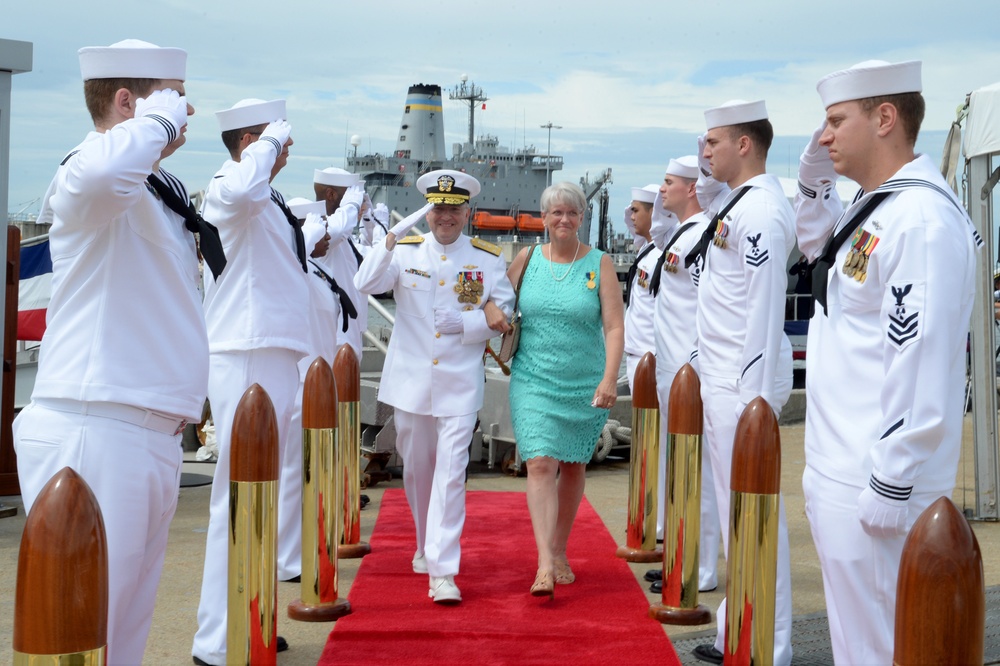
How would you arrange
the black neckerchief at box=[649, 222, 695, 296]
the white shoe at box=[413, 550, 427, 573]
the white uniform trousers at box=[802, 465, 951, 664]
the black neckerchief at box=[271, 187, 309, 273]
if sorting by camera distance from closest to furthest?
the white uniform trousers at box=[802, 465, 951, 664]
the black neckerchief at box=[271, 187, 309, 273]
the white shoe at box=[413, 550, 427, 573]
the black neckerchief at box=[649, 222, 695, 296]

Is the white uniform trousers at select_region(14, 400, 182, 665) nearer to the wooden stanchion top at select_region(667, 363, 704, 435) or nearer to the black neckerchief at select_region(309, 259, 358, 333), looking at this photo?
the wooden stanchion top at select_region(667, 363, 704, 435)

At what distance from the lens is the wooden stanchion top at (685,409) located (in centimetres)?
547

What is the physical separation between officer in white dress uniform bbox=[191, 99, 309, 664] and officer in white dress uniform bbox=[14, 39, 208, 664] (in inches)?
48.2

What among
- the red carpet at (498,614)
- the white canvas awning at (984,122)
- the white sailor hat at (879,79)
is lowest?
the red carpet at (498,614)

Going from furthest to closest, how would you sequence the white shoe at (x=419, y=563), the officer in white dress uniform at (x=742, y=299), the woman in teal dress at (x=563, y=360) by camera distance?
the white shoe at (x=419, y=563), the woman in teal dress at (x=563, y=360), the officer in white dress uniform at (x=742, y=299)

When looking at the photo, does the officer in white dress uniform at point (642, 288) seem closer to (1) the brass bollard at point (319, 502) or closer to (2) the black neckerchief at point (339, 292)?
(2) the black neckerchief at point (339, 292)

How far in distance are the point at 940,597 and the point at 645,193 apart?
300 inches

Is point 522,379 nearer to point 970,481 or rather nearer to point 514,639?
point 514,639

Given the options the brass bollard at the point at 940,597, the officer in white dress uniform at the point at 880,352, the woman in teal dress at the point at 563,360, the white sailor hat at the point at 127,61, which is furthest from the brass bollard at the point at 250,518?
the brass bollard at the point at 940,597

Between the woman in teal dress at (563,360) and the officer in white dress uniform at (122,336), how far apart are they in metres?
3.00

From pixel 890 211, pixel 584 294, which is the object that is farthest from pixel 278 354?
pixel 890 211

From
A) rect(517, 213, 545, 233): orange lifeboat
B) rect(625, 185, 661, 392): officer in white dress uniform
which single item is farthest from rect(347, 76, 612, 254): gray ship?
rect(625, 185, 661, 392): officer in white dress uniform

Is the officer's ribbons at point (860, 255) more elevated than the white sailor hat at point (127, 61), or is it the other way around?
the white sailor hat at point (127, 61)

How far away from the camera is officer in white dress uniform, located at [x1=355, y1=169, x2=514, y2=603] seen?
628 centimetres
